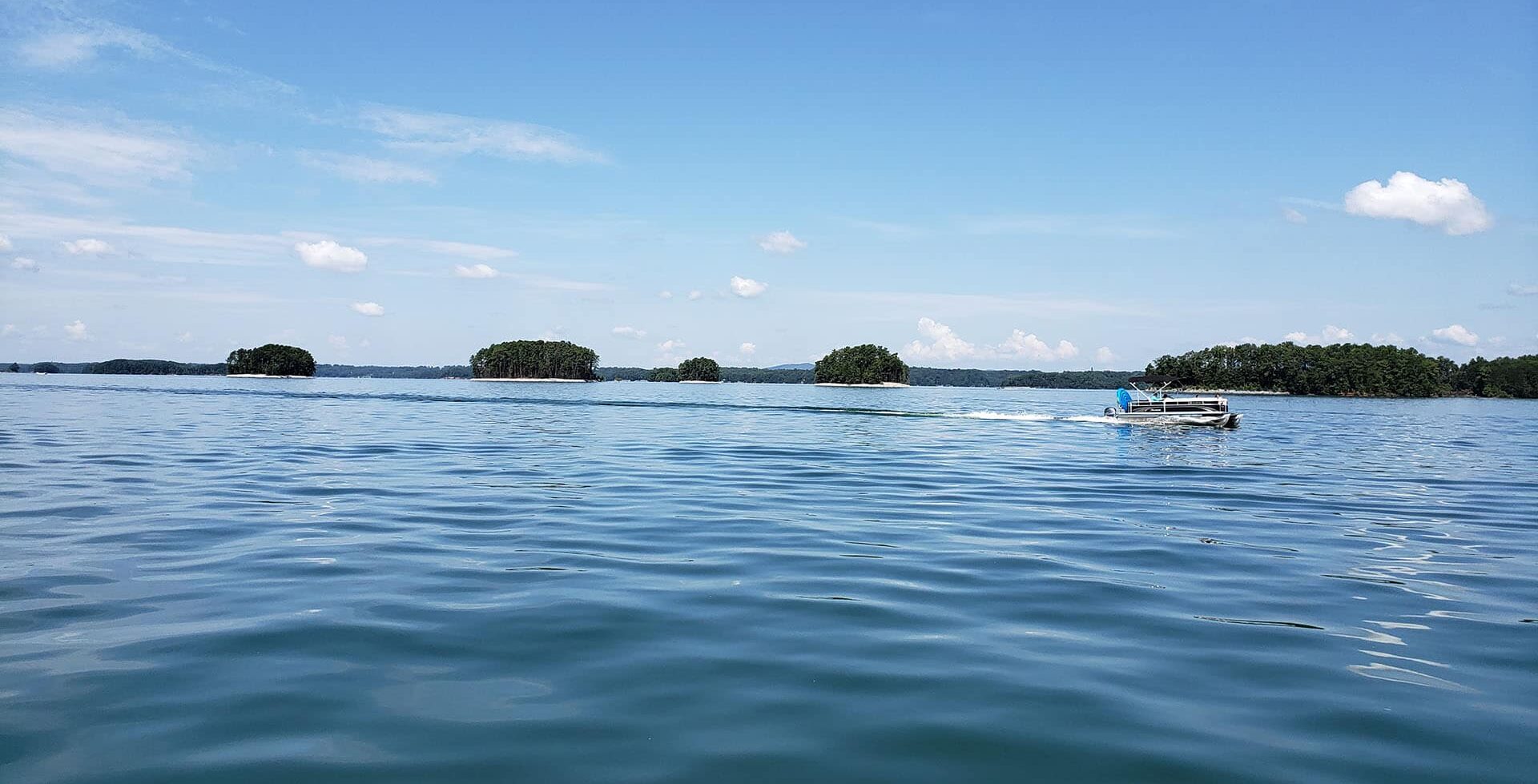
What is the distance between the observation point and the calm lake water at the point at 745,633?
6074 mm

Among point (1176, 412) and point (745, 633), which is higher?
point (1176, 412)

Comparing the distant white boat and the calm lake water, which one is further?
the distant white boat

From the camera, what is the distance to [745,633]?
901cm

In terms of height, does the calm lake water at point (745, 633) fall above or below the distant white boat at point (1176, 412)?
below

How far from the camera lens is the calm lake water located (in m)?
6.07

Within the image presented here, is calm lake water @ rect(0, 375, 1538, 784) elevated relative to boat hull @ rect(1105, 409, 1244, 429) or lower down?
lower down

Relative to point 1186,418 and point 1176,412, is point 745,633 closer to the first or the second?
point 1186,418

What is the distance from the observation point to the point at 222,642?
834cm

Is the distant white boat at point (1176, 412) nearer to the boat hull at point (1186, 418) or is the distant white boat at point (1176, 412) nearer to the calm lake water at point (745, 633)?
Result: the boat hull at point (1186, 418)

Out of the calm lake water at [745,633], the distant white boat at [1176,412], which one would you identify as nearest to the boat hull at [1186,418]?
the distant white boat at [1176,412]

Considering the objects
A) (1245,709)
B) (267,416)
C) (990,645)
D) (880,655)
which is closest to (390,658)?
(880,655)

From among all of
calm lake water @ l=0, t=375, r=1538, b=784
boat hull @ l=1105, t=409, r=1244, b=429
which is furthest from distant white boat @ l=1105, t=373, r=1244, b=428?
calm lake water @ l=0, t=375, r=1538, b=784

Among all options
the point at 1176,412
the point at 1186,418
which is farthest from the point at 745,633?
the point at 1176,412

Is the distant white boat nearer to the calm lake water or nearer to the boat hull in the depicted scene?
the boat hull
